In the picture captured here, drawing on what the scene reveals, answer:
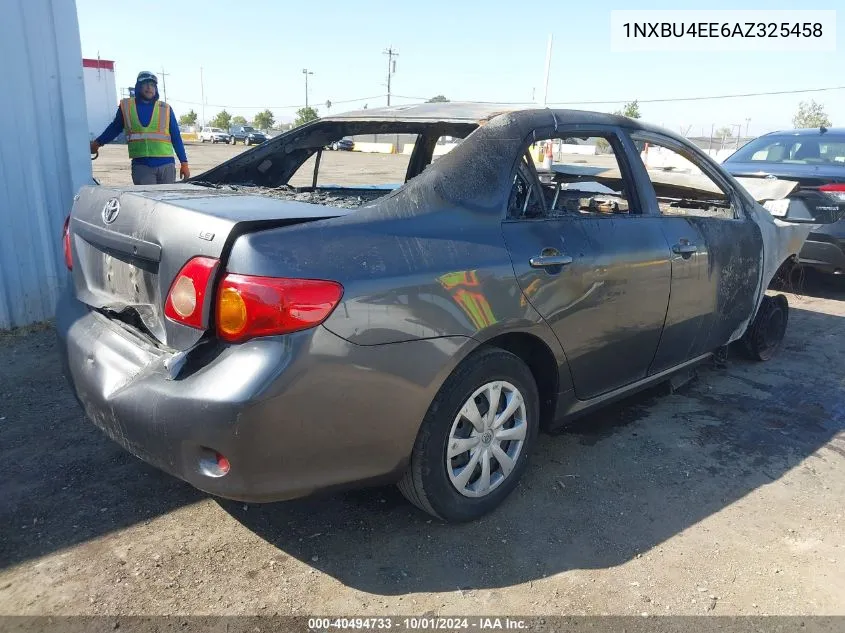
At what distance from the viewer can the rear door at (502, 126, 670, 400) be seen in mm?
2670

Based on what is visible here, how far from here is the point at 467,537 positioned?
2627 mm

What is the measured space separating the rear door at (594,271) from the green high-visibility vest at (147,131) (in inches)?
148

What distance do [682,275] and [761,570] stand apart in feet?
4.81

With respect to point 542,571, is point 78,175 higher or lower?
higher

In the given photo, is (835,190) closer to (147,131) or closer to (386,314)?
(386,314)

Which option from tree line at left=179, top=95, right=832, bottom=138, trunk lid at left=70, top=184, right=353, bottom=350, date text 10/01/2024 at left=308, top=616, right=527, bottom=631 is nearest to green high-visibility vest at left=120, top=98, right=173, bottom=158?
trunk lid at left=70, top=184, right=353, bottom=350

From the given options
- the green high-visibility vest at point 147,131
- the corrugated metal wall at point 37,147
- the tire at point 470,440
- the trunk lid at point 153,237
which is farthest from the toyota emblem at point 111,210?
the green high-visibility vest at point 147,131

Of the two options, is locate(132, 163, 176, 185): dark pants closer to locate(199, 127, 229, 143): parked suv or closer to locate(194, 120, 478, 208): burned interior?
locate(194, 120, 478, 208): burned interior

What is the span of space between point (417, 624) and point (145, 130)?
4.96m

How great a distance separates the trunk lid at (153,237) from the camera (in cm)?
210

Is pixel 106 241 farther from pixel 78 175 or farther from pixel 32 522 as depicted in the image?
pixel 78 175

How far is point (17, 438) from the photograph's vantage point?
3.28m

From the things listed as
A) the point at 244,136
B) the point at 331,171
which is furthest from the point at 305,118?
the point at 331,171

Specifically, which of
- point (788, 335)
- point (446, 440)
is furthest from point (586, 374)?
point (788, 335)
